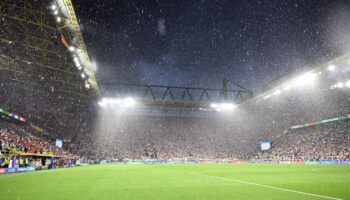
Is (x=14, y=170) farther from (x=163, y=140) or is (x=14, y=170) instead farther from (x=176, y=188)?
(x=163, y=140)

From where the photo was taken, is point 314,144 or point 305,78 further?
point 314,144

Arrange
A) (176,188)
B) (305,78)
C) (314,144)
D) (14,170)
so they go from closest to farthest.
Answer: (176,188) → (14,170) → (305,78) → (314,144)

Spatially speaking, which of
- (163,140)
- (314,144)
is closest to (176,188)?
(314,144)

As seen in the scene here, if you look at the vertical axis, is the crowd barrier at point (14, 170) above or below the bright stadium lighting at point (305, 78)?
below

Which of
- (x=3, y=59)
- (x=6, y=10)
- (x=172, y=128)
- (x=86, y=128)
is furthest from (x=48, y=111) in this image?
(x=6, y=10)

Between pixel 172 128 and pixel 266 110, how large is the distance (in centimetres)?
2428

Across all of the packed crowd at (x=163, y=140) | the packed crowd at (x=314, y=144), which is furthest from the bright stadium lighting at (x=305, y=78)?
the packed crowd at (x=163, y=140)

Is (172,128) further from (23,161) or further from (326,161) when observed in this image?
(23,161)

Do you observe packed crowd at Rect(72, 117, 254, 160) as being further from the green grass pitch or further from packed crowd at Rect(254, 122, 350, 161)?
the green grass pitch

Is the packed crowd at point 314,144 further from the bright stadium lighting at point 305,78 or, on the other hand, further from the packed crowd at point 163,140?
the bright stadium lighting at point 305,78

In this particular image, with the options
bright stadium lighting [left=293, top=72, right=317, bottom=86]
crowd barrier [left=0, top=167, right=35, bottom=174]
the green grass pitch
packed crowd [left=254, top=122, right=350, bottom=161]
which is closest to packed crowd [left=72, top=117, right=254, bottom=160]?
packed crowd [left=254, top=122, right=350, bottom=161]

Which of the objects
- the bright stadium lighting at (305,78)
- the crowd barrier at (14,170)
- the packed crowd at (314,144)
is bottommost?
the crowd barrier at (14,170)

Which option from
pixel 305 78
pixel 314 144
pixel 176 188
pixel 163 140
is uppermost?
pixel 305 78

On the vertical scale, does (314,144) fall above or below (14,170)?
above
